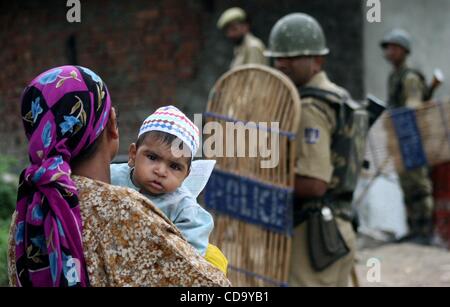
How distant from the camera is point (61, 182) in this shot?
230 centimetres

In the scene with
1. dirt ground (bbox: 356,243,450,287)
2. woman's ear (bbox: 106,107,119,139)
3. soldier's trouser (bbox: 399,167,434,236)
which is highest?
woman's ear (bbox: 106,107,119,139)

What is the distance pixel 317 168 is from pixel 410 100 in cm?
440

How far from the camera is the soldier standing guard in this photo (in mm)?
8703

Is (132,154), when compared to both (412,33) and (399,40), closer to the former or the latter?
(399,40)

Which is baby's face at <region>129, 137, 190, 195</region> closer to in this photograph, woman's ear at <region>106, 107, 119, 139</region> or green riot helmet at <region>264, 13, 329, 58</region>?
woman's ear at <region>106, 107, 119, 139</region>

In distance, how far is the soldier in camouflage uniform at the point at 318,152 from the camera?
15.3 ft

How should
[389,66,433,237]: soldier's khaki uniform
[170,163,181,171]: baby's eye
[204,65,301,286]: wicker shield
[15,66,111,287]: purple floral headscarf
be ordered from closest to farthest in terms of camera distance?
[15,66,111,287]: purple floral headscarf
[170,163,181,171]: baby's eye
[204,65,301,286]: wicker shield
[389,66,433,237]: soldier's khaki uniform

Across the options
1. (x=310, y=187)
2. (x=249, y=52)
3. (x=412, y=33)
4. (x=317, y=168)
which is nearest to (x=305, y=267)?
(x=310, y=187)

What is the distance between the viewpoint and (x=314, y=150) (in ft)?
15.2

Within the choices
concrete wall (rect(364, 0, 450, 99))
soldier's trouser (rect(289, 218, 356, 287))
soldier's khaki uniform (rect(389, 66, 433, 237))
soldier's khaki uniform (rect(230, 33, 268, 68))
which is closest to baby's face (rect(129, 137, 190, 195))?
soldier's trouser (rect(289, 218, 356, 287))

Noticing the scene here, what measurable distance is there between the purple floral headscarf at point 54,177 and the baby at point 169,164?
362 millimetres

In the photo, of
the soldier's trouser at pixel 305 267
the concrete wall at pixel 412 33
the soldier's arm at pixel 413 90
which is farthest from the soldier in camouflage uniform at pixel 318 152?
the concrete wall at pixel 412 33
